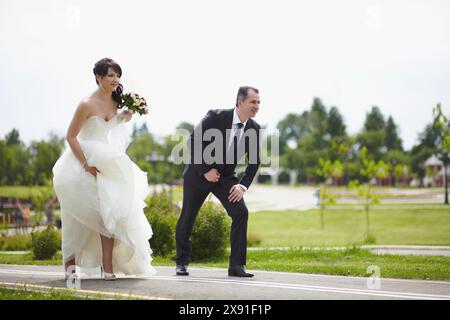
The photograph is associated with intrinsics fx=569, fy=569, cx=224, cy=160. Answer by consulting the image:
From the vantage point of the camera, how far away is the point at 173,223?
1286 cm

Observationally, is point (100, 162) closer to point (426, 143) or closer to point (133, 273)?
point (133, 273)

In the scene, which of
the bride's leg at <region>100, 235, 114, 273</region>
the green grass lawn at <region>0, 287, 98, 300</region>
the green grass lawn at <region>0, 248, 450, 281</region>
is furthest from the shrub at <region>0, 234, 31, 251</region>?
the green grass lawn at <region>0, 287, 98, 300</region>

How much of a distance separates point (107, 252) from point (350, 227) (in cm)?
2892

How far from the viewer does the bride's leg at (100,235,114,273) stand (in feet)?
20.8

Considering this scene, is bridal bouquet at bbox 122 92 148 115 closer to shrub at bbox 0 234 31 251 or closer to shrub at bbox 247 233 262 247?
shrub at bbox 247 233 262 247

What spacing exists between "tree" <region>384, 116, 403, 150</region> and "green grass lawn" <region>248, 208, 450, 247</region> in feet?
190

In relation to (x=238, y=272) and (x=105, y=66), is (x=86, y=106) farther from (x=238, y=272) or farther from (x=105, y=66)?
(x=238, y=272)

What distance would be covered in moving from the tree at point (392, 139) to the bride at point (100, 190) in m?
97.4

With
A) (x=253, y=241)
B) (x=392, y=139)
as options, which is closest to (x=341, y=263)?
(x=253, y=241)

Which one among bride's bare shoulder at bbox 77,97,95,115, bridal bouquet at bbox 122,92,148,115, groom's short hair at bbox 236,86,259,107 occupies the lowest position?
bride's bare shoulder at bbox 77,97,95,115

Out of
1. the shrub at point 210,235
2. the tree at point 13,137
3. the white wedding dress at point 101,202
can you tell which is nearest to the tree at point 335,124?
the tree at point 13,137

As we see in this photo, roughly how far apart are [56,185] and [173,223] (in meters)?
6.77

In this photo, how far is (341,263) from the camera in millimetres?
9930

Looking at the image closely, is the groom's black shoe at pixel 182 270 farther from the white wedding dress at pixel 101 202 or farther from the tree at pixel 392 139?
the tree at pixel 392 139
